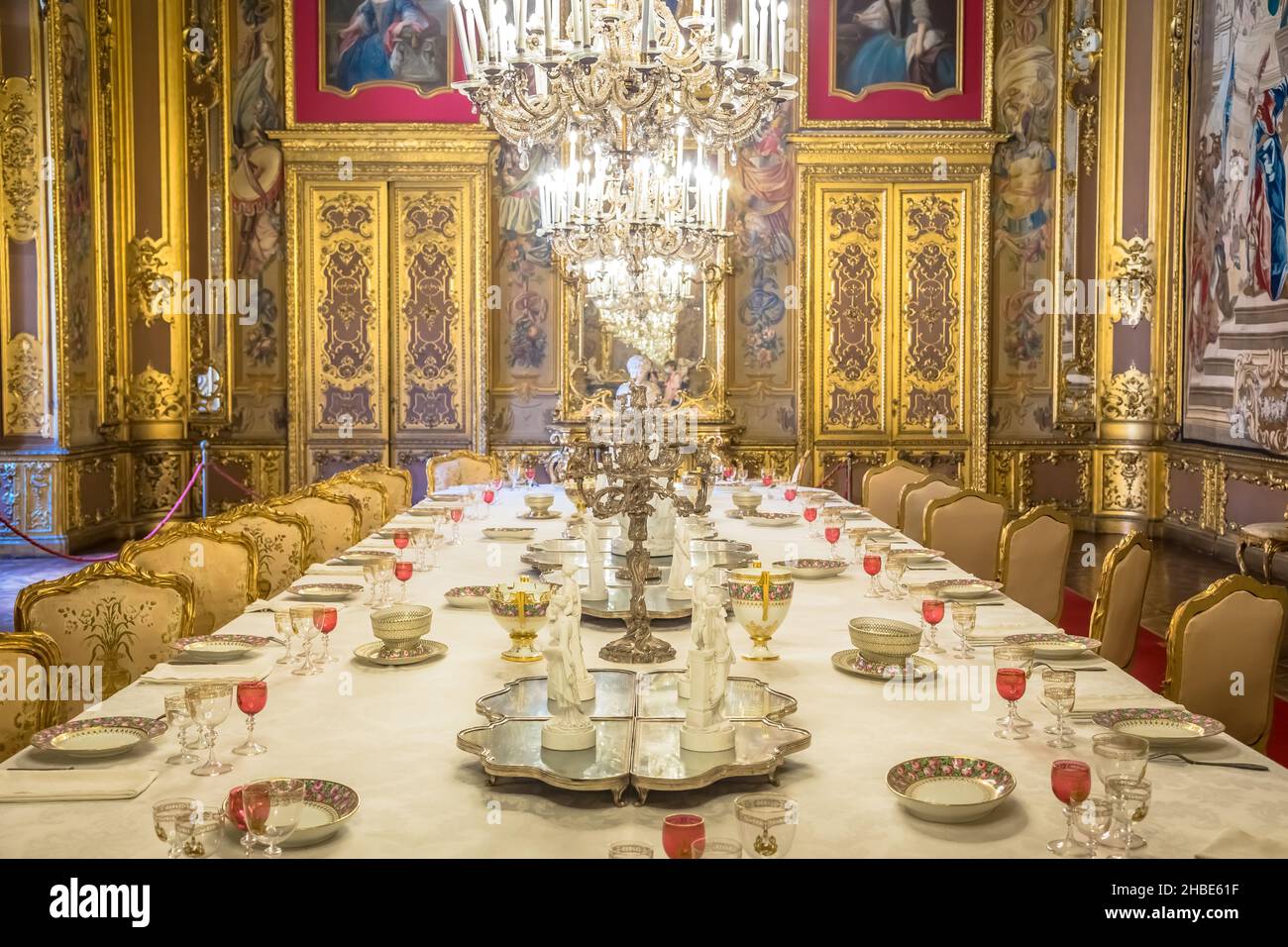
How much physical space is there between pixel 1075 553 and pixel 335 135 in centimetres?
736

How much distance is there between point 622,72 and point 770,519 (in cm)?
234

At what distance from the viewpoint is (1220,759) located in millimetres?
2518

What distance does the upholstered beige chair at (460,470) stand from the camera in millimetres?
8969

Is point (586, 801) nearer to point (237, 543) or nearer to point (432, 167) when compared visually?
point (237, 543)

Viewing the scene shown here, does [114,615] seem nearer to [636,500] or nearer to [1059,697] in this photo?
[636,500]

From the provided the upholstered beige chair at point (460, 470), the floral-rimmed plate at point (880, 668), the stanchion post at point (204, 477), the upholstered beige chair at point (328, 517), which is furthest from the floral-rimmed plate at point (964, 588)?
the stanchion post at point (204, 477)

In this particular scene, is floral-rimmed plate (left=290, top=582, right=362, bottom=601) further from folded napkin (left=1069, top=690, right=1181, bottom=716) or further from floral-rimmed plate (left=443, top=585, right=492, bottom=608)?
folded napkin (left=1069, top=690, right=1181, bottom=716)

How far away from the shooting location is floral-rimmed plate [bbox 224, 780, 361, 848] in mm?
1983

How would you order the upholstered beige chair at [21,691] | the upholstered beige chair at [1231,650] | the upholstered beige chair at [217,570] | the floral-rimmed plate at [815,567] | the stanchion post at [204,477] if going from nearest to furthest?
the upholstered beige chair at [21,691]
the upholstered beige chair at [1231,650]
the upholstered beige chair at [217,570]
the floral-rimmed plate at [815,567]
the stanchion post at [204,477]

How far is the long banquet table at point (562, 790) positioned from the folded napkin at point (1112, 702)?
2.2 inches

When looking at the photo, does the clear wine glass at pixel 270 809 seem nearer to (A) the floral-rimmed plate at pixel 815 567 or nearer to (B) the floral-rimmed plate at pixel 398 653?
(B) the floral-rimmed plate at pixel 398 653

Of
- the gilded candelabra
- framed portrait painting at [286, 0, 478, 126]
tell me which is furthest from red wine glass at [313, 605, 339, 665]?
framed portrait painting at [286, 0, 478, 126]

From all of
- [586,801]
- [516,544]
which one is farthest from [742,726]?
[516,544]

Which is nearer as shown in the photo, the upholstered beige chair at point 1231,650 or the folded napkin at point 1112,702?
the folded napkin at point 1112,702
